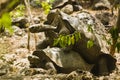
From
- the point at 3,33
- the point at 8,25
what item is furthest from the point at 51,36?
the point at 8,25

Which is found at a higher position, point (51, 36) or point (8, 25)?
point (8, 25)

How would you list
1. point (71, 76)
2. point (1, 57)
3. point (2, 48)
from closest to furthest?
1. point (71, 76)
2. point (1, 57)
3. point (2, 48)

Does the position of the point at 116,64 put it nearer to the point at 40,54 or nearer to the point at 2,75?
the point at 40,54

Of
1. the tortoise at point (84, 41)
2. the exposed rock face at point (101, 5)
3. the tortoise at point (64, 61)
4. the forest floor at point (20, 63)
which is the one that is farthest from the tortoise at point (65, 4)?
the tortoise at point (64, 61)

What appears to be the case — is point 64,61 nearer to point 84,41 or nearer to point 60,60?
point 60,60

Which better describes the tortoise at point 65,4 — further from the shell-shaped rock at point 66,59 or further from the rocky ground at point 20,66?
the shell-shaped rock at point 66,59

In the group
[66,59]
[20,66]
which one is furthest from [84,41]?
[20,66]

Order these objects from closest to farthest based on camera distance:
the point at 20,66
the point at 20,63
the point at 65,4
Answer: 1. the point at 20,66
2. the point at 20,63
3. the point at 65,4

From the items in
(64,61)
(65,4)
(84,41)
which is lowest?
(64,61)

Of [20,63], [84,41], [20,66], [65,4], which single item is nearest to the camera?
[84,41]

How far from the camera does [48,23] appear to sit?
25.3ft

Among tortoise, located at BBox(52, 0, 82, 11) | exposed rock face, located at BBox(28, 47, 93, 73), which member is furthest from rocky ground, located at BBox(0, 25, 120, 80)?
tortoise, located at BBox(52, 0, 82, 11)

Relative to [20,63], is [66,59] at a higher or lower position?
higher

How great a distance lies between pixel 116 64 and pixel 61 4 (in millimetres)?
7624
